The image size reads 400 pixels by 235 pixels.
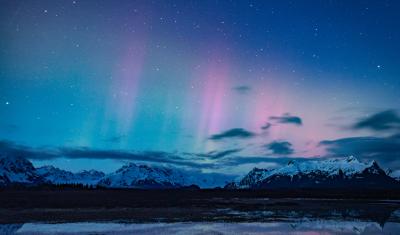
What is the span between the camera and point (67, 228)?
119 ft

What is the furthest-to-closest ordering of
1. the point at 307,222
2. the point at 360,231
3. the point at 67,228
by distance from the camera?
the point at 307,222 < the point at 67,228 < the point at 360,231

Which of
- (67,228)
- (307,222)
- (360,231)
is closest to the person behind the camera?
(360,231)

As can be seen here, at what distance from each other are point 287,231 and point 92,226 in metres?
14.9

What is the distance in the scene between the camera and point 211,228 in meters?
35.5

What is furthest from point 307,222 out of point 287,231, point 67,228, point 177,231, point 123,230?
point 67,228

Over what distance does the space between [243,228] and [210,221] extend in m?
5.66

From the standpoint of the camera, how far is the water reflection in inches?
1321

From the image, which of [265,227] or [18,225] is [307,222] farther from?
[18,225]

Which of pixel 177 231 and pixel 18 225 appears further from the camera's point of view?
pixel 18 225

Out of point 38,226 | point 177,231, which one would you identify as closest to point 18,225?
point 38,226

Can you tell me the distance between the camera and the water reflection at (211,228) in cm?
3356

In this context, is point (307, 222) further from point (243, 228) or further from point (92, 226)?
point (92, 226)

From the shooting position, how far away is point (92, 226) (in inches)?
1478

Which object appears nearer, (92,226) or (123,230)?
(123,230)
